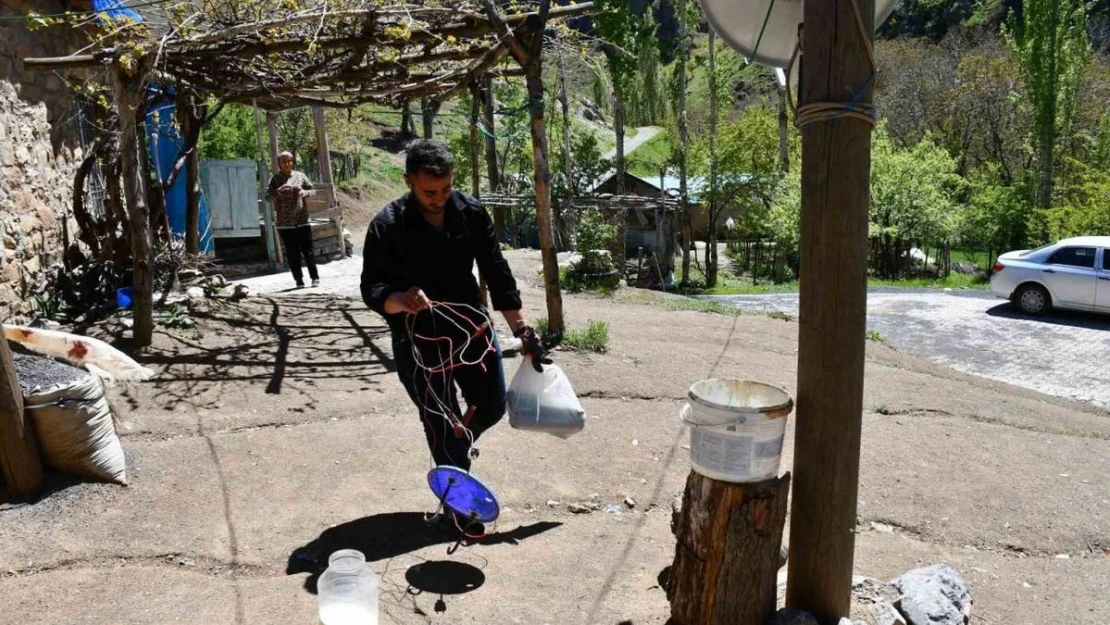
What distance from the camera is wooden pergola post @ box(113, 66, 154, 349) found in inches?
252

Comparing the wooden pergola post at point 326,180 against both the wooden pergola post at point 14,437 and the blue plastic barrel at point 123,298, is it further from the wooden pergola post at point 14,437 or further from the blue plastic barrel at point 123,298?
the wooden pergola post at point 14,437

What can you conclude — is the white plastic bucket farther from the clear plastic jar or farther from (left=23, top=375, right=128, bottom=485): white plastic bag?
(left=23, top=375, right=128, bottom=485): white plastic bag

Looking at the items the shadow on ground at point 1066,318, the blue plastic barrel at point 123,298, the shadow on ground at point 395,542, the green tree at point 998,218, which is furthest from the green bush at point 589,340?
the green tree at point 998,218

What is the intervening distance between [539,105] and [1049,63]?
2726cm

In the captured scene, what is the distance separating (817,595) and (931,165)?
24.6m

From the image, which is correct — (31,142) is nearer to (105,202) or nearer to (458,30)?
(105,202)

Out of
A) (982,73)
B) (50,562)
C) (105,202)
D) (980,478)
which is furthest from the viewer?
(982,73)

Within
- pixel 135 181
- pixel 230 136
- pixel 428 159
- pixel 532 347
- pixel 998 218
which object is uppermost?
pixel 230 136

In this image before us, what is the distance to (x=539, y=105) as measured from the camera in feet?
23.9

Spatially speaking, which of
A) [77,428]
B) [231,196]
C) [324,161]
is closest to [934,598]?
[77,428]

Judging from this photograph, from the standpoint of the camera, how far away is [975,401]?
7.30 metres

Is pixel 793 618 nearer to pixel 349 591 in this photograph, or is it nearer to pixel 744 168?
pixel 349 591

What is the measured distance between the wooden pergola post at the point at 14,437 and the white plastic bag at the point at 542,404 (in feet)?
7.81

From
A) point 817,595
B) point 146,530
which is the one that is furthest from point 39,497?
point 817,595
